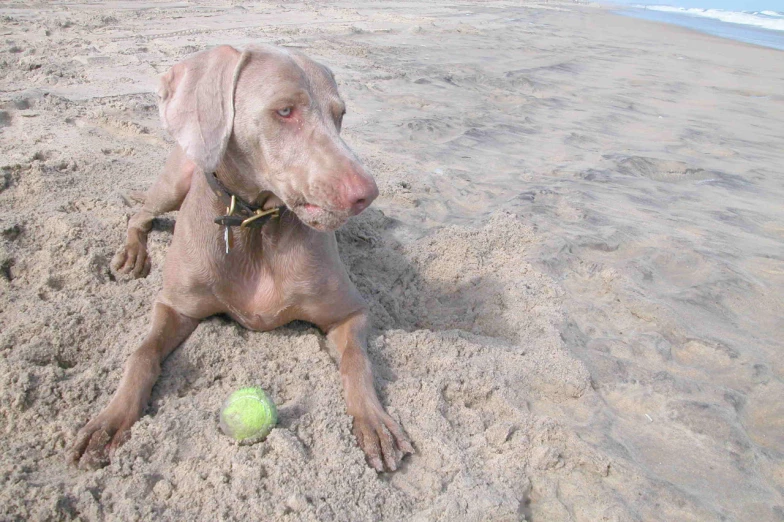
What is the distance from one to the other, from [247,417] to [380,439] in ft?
1.59

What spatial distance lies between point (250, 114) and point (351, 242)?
5.56ft

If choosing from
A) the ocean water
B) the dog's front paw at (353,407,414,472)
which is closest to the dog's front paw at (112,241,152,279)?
the dog's front paw at (353,407,414,472)

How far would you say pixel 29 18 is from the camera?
8438mm

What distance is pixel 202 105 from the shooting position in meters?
2.11

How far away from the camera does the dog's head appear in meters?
2.08

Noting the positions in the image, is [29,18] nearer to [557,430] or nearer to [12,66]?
[12,66]

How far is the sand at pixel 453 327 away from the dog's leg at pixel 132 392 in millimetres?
66

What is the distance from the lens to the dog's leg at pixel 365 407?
2057mm

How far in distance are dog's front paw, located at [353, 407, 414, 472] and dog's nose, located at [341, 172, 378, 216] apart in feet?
2.60

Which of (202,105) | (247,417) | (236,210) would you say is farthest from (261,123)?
(247,417)

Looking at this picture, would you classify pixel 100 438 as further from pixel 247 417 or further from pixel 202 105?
pixel 202 105

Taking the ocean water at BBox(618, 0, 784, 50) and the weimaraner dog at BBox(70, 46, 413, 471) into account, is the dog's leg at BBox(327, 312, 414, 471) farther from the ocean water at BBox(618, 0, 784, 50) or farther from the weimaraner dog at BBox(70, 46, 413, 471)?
the ocean water at BBox(618, 0, 784, 50)

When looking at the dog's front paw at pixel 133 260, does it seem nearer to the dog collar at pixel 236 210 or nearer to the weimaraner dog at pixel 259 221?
the weimaraner dog at pixel 259 221

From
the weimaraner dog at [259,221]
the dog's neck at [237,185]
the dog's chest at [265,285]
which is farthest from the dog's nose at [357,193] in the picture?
the dog's chest at [265,285]
